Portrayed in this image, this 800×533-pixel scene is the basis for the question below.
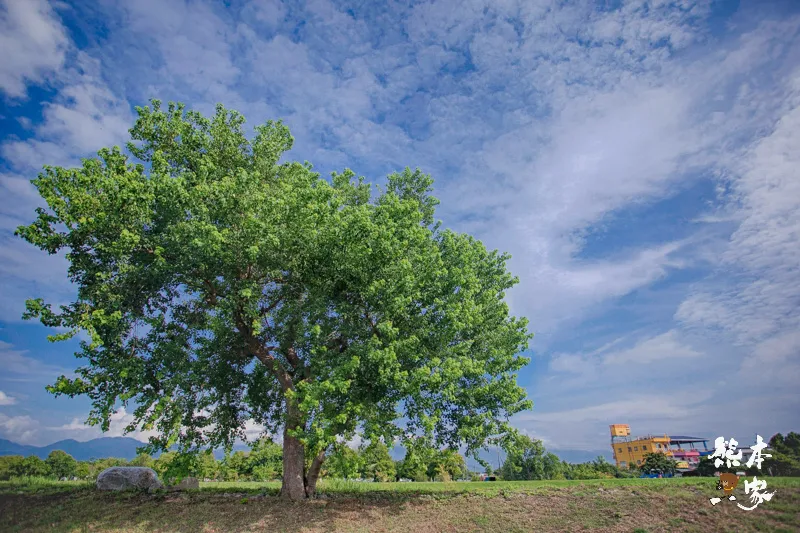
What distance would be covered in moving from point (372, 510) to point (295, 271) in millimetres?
10654

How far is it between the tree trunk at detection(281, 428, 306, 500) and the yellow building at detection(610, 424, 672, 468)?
130 m

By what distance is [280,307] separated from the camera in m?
19.5

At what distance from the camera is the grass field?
13938 mm

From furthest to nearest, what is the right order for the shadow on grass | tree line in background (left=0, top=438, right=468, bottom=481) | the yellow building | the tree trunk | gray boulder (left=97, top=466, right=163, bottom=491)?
the yellow building → tree line in background (left=0, top=438, right=468, bottom=481) → gray boulder (left=97, top=466, right=163, bottom=491) → the tree trunk → the shadow on grass

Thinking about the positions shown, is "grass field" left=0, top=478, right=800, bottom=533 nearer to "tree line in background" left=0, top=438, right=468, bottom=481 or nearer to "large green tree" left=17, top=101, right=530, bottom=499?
"large green tree" left=17, top=101, right=530, bottom=499

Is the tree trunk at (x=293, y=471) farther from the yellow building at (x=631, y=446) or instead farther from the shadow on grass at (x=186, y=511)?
the yellow building at (x=631, y=446)

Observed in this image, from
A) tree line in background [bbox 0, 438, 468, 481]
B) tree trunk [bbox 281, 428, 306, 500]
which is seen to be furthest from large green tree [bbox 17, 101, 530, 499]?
tree line in background [bbox 0, 438, 468, 481]

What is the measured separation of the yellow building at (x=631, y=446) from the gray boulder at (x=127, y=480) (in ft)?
433

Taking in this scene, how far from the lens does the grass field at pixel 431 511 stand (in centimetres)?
1394

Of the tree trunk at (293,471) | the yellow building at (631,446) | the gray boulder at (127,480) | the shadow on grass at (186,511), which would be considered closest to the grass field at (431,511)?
the shadow on grass at (186,511)

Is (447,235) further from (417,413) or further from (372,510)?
(372,510)

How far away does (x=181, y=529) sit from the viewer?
1573 centimetres

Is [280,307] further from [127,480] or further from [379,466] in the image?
[379,466]

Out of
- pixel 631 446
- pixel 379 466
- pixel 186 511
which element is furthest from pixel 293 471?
pixel 631 446
